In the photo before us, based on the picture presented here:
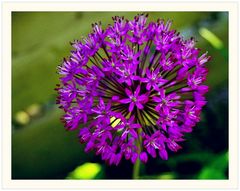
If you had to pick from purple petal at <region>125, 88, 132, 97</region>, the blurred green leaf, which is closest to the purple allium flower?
purple petal at <region>125, 88, 132, 97</region>

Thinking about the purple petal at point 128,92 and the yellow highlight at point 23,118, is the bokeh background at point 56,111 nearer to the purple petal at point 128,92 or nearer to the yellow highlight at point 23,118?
the yellow highlight at point 23,118

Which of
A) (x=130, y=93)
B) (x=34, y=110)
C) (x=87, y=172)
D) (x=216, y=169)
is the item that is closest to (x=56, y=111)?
(x=34, y=110)

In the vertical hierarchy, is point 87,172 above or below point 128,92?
below

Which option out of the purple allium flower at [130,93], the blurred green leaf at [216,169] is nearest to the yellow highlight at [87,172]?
the blurred green leaf at [216,169]

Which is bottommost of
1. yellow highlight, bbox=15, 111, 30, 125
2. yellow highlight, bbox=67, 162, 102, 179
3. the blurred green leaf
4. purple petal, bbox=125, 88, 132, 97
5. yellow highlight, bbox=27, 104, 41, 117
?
yellow highlight, bbox=67, 162, 102, 179

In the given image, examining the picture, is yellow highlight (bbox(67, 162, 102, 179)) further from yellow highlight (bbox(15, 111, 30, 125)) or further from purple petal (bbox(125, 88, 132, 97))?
purple petal (bbox(125, 88, 132, 97))

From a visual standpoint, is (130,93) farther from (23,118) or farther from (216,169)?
(23,118)
